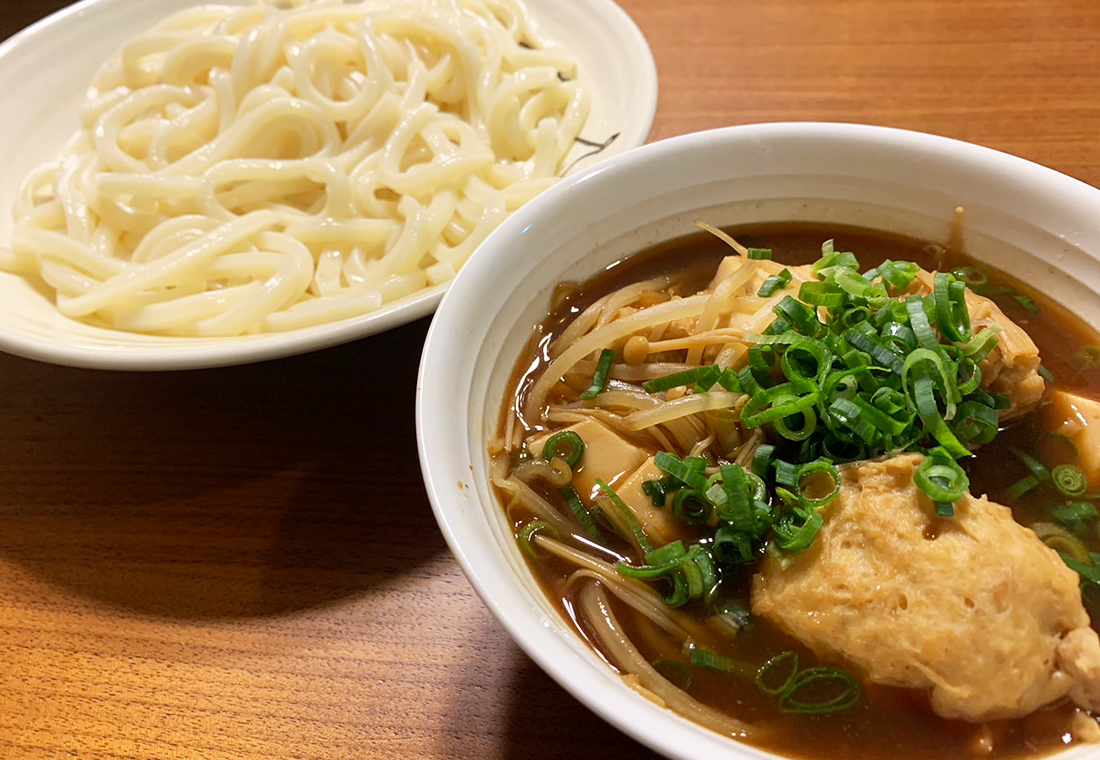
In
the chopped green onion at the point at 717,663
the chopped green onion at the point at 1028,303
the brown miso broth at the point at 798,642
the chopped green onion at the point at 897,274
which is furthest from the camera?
the chopped green onion at the point at 1028,303

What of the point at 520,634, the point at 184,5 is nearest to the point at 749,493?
the point at 520,634

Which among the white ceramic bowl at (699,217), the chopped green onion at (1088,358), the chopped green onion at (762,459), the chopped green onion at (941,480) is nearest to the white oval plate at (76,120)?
the white ceramic bowl at (699,217)

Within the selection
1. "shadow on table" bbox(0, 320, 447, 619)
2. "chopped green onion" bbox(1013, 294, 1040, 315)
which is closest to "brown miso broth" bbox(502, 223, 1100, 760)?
"chopped green onion" bbox(1013, 294, 1040, 315)

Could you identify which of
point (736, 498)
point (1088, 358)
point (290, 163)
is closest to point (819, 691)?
point (736, 498)

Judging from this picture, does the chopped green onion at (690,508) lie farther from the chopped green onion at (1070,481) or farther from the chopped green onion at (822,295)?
the chopped green onion at (1070,481)

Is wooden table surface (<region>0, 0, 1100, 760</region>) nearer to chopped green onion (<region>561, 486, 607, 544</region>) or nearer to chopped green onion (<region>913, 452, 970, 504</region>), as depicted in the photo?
chopped green onion (<region>561, 486, 607, 544</region>)

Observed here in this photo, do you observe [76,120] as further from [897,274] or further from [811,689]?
[811,689]

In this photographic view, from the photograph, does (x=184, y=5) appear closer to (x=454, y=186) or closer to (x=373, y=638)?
(x=454, y=186)

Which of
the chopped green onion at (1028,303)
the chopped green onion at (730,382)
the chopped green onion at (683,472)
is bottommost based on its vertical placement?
the chopped green onion at (683,472)
